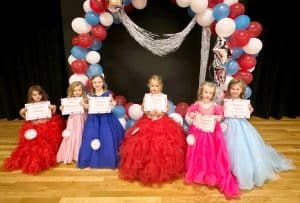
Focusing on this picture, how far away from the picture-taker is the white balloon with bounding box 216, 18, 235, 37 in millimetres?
2627

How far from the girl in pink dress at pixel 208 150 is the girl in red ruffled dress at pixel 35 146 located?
1.34m

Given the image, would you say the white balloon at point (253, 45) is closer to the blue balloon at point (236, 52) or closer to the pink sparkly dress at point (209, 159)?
the blue balloon at point (236, 52)

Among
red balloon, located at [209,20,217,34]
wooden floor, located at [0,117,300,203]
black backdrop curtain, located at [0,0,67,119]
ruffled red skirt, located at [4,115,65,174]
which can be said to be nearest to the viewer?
wooden floor, located at [0,117,300,203]

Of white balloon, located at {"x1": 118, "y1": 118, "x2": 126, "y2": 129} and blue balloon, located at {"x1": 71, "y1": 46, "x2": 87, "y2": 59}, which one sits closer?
blue balloon, located at {"x1": 71, "y1": 46, "x2": 87, "y2": 59}

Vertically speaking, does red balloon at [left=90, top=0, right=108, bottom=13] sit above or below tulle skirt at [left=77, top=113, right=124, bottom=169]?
above

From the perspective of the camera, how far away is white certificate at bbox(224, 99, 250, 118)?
2.53 metres

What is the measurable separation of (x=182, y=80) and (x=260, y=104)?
119cm

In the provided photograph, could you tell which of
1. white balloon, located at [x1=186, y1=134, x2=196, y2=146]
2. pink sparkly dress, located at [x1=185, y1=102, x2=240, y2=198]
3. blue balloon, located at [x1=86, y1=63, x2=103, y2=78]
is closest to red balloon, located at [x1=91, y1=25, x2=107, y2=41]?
blue balloon, located at [x1=86, y1=63, x2=103, y2=78]

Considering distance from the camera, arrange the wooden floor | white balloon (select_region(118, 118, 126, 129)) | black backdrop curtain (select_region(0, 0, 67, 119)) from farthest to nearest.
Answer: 1. black backdrop curtain (select_region(0, 0, 67, 119))
2. white balloon (select_region(118, 118, 126, 129))
3. the wooden floor

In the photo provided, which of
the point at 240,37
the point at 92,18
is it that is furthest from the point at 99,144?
the point at 240,37

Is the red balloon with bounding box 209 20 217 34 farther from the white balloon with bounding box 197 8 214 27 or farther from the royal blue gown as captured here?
the royal blue gown

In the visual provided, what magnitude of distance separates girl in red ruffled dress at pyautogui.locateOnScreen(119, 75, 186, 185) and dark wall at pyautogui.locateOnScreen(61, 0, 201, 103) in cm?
108

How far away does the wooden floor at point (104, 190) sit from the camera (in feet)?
7.76

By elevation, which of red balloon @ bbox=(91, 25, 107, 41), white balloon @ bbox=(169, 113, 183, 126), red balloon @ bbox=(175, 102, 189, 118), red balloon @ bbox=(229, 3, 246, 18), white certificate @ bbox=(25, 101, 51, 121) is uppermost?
red balloon @ bbox=(229, 3, 246, 18)
